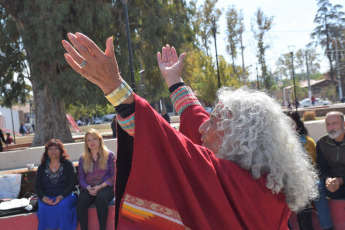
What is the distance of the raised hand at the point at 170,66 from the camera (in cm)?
285

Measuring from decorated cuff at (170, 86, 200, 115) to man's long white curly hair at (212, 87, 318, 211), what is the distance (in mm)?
782

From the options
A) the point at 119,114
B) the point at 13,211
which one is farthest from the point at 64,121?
the point at 119,114

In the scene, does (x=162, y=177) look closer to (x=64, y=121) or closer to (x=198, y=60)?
(x=64, y=121)

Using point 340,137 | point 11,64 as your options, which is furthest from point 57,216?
point 11,64

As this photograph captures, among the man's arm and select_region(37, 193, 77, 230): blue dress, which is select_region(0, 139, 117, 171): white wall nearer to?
select_region(37, 193, 77, 230): blue dress

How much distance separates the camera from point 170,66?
295 cm

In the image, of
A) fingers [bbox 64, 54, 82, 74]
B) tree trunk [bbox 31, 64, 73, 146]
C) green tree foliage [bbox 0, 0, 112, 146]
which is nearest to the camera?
fingers [bbox 64, 54, 82, 74]

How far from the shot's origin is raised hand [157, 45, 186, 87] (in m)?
2.85

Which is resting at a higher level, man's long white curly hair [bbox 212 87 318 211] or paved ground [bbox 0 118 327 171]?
man's long white curly hair [bbox 212 87 318 211]

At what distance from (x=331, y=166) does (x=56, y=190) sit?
3.99 meters

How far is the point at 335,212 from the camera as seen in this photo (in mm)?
4914

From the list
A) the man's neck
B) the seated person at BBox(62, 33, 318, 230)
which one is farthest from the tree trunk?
the seated person at BBox(62, 33, 318, 230)

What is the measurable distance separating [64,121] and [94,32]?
4.12 metres

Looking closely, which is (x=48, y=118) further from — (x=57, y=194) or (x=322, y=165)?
(x=322, y=165)
